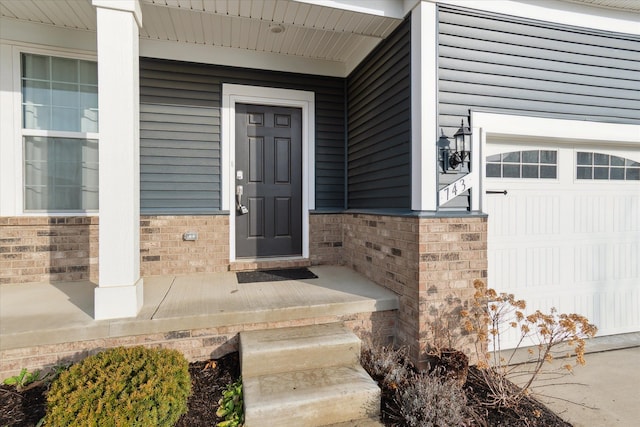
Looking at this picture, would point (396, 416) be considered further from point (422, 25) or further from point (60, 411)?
point (422, 25)

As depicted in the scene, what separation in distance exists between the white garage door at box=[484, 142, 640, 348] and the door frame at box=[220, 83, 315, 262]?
1.95 metres

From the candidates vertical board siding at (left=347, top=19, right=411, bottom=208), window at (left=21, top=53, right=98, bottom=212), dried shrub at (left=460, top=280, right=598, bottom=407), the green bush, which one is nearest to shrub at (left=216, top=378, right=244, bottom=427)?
the green bush

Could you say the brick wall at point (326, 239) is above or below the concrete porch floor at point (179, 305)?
above

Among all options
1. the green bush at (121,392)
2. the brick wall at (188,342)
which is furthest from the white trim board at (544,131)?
the green bush at (121,392)

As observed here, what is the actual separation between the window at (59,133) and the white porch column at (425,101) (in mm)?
3231

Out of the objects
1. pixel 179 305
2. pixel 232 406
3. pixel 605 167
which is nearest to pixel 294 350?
pixel 232 406

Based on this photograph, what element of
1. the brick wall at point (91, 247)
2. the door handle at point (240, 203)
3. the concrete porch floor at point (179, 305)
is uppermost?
the door handle at point (240, 203)

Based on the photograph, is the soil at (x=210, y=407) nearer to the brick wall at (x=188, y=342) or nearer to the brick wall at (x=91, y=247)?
the brick wall at (x=188, y=342)

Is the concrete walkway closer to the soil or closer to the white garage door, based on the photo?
the soil

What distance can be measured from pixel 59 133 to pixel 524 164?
15.1 feet

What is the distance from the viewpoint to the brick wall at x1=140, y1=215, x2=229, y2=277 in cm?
339

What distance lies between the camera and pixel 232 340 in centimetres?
236

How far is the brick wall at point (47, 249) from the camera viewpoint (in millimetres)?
3090

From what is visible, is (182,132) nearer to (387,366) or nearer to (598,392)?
(387,366)
